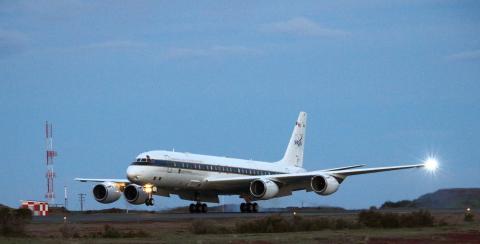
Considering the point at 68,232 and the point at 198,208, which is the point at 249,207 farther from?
the point at 68,232

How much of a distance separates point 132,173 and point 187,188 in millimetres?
4870

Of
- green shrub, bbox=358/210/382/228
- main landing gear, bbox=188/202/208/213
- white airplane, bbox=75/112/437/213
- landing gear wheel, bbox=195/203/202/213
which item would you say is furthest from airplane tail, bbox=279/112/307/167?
green shrub, bbox=358/210/382/228

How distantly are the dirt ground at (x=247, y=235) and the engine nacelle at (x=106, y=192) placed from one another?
18.4 metres

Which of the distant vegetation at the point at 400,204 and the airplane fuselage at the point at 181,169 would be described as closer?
the airplane fuselage at the point at 181,169

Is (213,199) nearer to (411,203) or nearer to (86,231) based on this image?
(411,203)

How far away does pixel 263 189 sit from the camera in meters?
56.5

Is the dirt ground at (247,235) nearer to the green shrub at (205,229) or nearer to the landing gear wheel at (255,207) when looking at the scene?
the green shrub at (205,229)

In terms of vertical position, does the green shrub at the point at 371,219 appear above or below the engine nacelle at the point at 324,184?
below

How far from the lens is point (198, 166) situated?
56375 mm

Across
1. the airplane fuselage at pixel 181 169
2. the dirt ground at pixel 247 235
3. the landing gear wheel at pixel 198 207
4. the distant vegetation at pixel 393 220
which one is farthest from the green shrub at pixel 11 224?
the landing gear wheel at pixel 198 207

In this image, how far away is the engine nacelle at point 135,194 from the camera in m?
57.0

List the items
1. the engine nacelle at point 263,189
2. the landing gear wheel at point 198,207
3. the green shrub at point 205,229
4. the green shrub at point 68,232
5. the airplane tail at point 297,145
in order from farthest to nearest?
the airplane tail at point 297,145, the landing gear wheel at point 198,207, the engine nacelle at point 263,189, the green shrub at point 205,229, the green shrub at point 68,232

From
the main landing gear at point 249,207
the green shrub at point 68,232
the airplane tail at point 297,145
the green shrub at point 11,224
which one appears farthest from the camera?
the airplane tail at point 297,145

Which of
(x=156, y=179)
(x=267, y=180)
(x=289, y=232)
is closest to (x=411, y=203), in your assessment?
(x=267, y=180)
